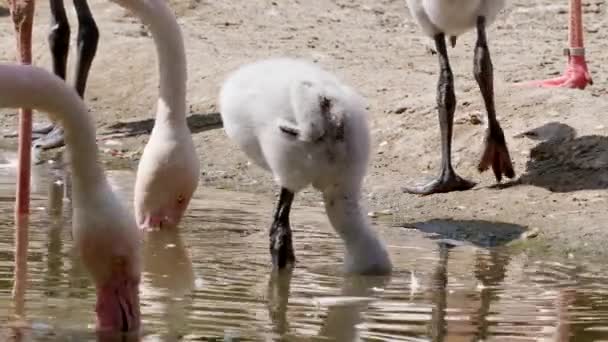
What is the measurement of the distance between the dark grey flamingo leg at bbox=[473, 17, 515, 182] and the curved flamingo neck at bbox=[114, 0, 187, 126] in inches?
57.3

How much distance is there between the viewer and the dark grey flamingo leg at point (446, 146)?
729 centimetres

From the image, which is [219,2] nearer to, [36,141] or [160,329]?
[36,141]

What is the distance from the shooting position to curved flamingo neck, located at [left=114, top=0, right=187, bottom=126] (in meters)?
6.37

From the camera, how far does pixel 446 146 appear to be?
24.0 ft

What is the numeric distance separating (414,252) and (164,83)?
4.09 ft

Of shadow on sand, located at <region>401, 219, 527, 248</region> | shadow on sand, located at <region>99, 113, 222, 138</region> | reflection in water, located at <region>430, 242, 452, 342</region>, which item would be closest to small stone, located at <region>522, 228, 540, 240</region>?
shadow on sand, located at <region>401, 219, 527, 248</region>

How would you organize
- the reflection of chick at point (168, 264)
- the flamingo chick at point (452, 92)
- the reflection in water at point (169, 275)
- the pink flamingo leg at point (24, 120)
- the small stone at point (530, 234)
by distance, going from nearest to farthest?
the reflection in water at point (169, 275) < the reflection of chick at point (168, 264) < the pink flamingo leg at point (24, 120) < the small stone at point (530, 234) < the flamingo chick at point (452, 92)

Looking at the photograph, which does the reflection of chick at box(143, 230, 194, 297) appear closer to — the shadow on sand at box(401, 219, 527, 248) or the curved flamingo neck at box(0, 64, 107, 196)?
the curved flamingo neck at box(0, 64, 107, 196)

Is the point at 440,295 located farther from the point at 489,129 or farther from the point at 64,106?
the point at 489,129

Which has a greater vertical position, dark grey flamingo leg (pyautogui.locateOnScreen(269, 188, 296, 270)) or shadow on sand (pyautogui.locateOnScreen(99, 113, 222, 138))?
shadow on sand (pyautogui.locateOnScreen(99, 113, 222, 138))

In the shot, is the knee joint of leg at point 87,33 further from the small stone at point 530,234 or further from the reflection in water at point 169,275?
the small stone at point 530,234

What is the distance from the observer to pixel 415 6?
24.1 feet

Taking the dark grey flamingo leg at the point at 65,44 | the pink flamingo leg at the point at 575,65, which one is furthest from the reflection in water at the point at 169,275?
the pink flamingo leg at the point at 575,65

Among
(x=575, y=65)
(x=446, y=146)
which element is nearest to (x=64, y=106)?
(x=446, y=146)
